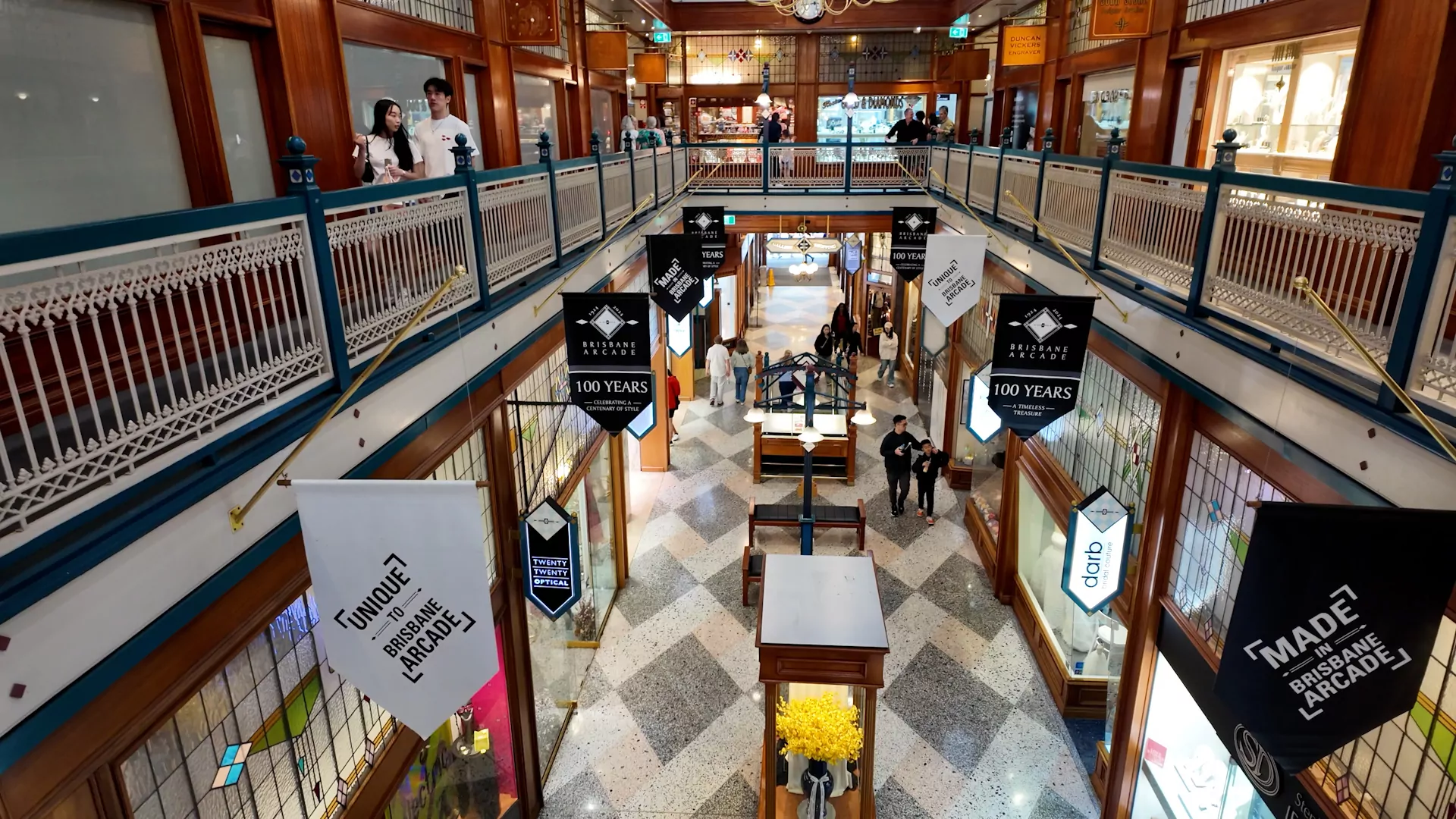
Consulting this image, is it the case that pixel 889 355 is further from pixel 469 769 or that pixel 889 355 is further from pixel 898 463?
pixel 469 769

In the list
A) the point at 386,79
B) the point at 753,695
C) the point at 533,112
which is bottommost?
the point at 753,695

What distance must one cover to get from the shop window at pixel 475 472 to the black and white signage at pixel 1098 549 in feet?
15.3

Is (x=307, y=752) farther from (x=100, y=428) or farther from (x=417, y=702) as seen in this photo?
(x=100, y=428)

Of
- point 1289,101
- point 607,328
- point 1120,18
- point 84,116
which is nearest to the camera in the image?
point 84,116

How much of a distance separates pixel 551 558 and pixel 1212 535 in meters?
4.90

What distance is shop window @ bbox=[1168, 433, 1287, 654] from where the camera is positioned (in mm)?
5207

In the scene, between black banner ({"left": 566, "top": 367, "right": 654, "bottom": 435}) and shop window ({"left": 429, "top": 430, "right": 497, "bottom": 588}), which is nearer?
shop window ({"left": 429, "top": 430, "right": 497, "bottom": 588})

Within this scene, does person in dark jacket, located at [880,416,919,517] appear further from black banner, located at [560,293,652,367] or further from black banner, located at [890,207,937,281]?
black banner, located at [560,293,652,367]

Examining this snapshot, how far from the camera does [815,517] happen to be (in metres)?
11.6

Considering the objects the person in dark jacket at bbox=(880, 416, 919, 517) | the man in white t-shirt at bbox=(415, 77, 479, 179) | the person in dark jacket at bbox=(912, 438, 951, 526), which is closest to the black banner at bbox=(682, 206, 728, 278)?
the person in dark jacket at bbox=(880, 416, 919, 517)

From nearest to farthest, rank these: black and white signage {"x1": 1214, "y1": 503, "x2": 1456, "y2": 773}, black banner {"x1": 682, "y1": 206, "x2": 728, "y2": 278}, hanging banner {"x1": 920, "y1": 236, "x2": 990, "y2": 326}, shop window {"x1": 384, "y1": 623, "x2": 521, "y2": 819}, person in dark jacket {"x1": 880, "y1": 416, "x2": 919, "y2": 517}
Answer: black and white signage {"x1": 1214, "y1": 503, "x2": 1456, "y2": 773} < shop window {"x1": 384, "y1": 623, "x2": 521, "y2": 819} < hanging banner {"x1": 920, "y1": 236, "x2": 990, "y2": 326} < black banner {"x1": 682, "y1": 206, "x2": 728, "y2": 278} < person in dark jacket {"x1": 880, "y1": 416, "x2": 919, "y2": 517}

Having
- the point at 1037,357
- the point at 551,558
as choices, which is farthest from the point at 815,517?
the point at 1037,357

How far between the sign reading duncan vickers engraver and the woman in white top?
172 centimetres

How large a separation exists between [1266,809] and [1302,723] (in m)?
2.39
